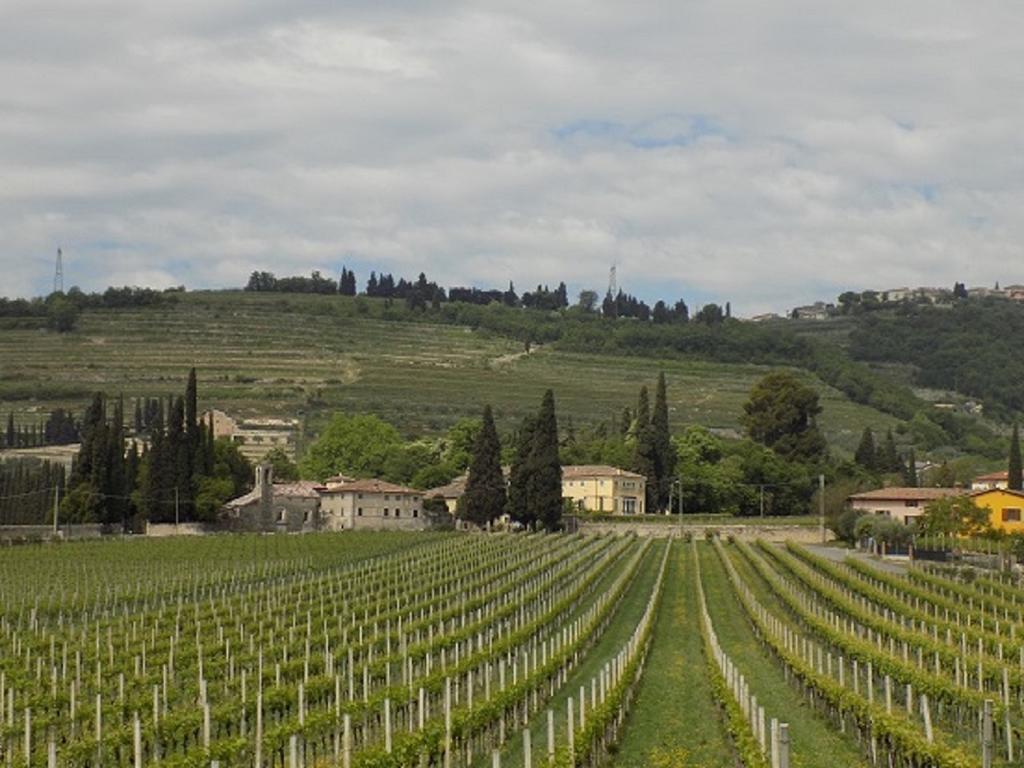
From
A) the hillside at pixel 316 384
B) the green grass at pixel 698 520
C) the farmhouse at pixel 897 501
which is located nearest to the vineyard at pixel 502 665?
the farmhouse at pixel 897 501

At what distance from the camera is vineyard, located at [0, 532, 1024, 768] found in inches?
875

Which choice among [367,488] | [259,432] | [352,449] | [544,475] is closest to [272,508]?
[367,488]

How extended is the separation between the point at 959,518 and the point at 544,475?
2601cm

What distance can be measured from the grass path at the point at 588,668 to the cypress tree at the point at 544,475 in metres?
28.1

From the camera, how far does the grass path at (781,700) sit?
Result: 2366 centimetres

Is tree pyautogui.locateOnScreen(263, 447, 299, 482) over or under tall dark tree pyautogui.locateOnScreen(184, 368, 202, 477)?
under

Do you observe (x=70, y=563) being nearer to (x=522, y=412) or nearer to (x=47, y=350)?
(x=522, y=412)

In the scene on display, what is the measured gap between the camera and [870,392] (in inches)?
7854

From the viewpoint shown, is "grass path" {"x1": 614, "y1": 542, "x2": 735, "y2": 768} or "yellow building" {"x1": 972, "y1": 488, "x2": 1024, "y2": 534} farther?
"yellow building" {"x1": 972, "y1": 488, "x2": 1024, "y2": 534}

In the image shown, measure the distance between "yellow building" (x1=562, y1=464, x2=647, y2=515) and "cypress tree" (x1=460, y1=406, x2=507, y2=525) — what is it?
17.2 metres

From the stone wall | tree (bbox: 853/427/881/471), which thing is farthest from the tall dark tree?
tree (bbox: 853/427/881/471)

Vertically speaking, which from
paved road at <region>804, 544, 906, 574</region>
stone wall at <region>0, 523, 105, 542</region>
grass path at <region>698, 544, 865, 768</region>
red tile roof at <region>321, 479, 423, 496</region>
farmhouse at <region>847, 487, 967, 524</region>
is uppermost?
farmhouse at <region>847, 487, 967, 524</region>

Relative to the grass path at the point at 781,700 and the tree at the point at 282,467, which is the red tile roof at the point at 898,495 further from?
the tree at the point at 282,467

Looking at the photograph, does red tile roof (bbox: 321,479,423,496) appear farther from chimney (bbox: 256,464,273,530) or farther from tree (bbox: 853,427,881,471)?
tree (bbox: 853,427,881,471)
